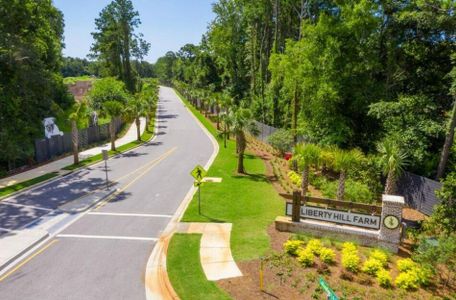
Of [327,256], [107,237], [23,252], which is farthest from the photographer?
[107,237]

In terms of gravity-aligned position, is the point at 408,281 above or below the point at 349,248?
below

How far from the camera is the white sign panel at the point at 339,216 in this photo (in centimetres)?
1449

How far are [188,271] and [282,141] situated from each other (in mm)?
22519

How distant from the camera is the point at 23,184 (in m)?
23.7

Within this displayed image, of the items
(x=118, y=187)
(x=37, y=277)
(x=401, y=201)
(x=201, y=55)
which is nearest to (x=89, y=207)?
(x=118, y=187)

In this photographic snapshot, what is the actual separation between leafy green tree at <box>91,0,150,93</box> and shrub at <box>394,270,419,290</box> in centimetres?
7312

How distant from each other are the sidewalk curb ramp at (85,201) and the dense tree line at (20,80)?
10.2m

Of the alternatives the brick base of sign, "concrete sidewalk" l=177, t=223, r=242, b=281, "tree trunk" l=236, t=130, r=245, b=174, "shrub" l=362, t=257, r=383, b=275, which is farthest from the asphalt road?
"shrub" l=362, t=257, r=383, b=275

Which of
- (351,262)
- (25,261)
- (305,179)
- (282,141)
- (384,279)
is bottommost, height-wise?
(25,261)

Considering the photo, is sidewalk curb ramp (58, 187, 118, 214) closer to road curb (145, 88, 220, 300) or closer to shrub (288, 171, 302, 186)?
road curb (145, 88, 220, 300)

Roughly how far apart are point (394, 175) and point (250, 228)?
7813 millimetres

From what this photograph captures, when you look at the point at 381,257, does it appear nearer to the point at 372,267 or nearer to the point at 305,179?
the point at 372,267

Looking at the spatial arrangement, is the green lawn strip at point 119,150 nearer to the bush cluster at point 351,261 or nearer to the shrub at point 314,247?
the shrub at point 314,247

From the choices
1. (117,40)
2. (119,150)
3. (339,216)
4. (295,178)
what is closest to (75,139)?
(119,150)
